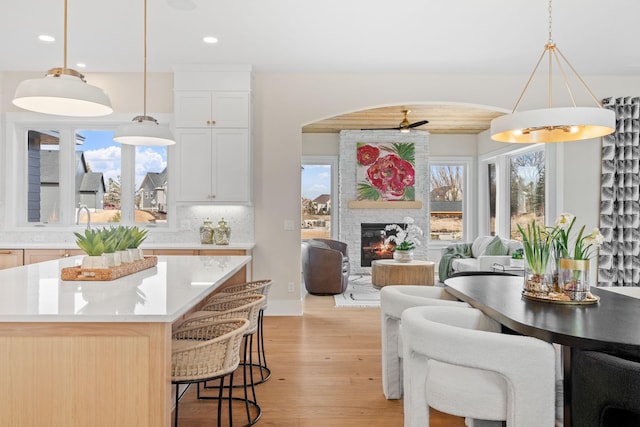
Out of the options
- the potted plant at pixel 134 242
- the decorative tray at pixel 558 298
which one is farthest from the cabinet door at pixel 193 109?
the decorative tray at pixel 558 298

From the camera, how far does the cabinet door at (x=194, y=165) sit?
4.90 m

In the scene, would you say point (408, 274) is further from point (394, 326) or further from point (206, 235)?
point (394, 326)

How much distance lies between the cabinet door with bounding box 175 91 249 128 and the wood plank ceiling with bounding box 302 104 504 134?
215 centimetres

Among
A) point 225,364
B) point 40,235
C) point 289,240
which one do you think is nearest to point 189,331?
point 225,364

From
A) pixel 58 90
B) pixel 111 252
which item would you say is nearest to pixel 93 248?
pixel 111 252

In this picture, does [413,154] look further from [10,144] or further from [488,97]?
[10,144]

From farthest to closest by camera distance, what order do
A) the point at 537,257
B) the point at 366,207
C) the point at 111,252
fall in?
the point at 366,207, the point at 111,252, the point at 537,257

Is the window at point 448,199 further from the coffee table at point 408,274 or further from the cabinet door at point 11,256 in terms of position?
the cabinet door at point 11,256

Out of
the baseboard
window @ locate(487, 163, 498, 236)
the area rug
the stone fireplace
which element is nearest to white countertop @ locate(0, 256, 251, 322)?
the baseboard

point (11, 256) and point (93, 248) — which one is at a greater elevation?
point (93, 248)

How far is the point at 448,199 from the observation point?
29.0ft

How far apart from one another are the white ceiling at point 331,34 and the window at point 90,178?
2.77ft

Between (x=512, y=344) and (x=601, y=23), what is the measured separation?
3.46 m

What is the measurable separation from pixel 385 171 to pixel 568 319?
→ 21.7 feet
